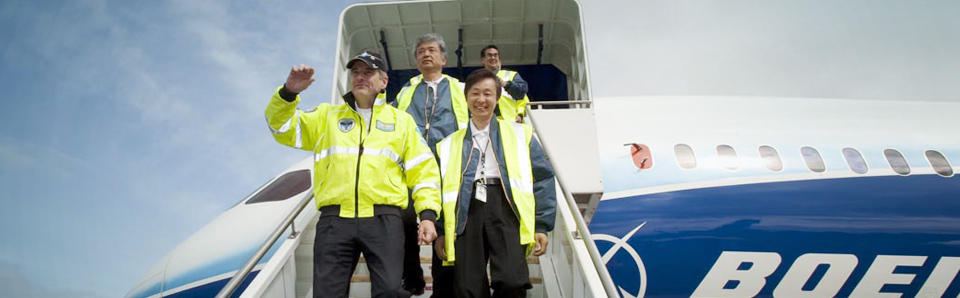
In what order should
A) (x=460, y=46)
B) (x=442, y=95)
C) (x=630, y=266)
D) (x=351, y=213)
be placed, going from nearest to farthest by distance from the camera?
(x=351, y=213), (x=442, y=95), (x=630, y=266), (x=460, y=46)

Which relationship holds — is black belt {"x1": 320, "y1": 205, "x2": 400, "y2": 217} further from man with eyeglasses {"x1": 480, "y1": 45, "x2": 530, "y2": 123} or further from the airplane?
the airplane

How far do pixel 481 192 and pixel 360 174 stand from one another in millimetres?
608

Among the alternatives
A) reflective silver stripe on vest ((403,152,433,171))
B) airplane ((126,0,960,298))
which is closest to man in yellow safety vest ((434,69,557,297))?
reflective silver stripe on vest ((403,152,433,171))

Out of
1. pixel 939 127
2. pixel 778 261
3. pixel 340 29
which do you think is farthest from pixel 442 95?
pixel 939 127

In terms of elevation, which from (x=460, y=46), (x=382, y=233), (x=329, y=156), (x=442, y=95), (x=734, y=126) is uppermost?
(x=460, y=46)

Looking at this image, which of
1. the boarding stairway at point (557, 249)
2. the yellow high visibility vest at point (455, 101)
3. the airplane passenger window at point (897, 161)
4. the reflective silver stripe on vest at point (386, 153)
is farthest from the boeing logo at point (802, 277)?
the reflective silver stripe on vest at point (386, 153)

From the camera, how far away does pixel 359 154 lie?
9.02ft

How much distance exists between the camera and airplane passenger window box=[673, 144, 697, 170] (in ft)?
18.7

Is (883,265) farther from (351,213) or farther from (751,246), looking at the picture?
(351,213)

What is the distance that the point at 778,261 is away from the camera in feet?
17.2

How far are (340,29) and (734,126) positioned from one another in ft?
14.9

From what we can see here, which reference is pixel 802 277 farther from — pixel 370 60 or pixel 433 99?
pixel 370 60

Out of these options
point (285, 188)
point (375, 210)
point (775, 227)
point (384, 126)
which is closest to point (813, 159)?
point (775, 227)

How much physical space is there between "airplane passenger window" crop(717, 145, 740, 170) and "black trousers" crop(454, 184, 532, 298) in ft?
12.6
